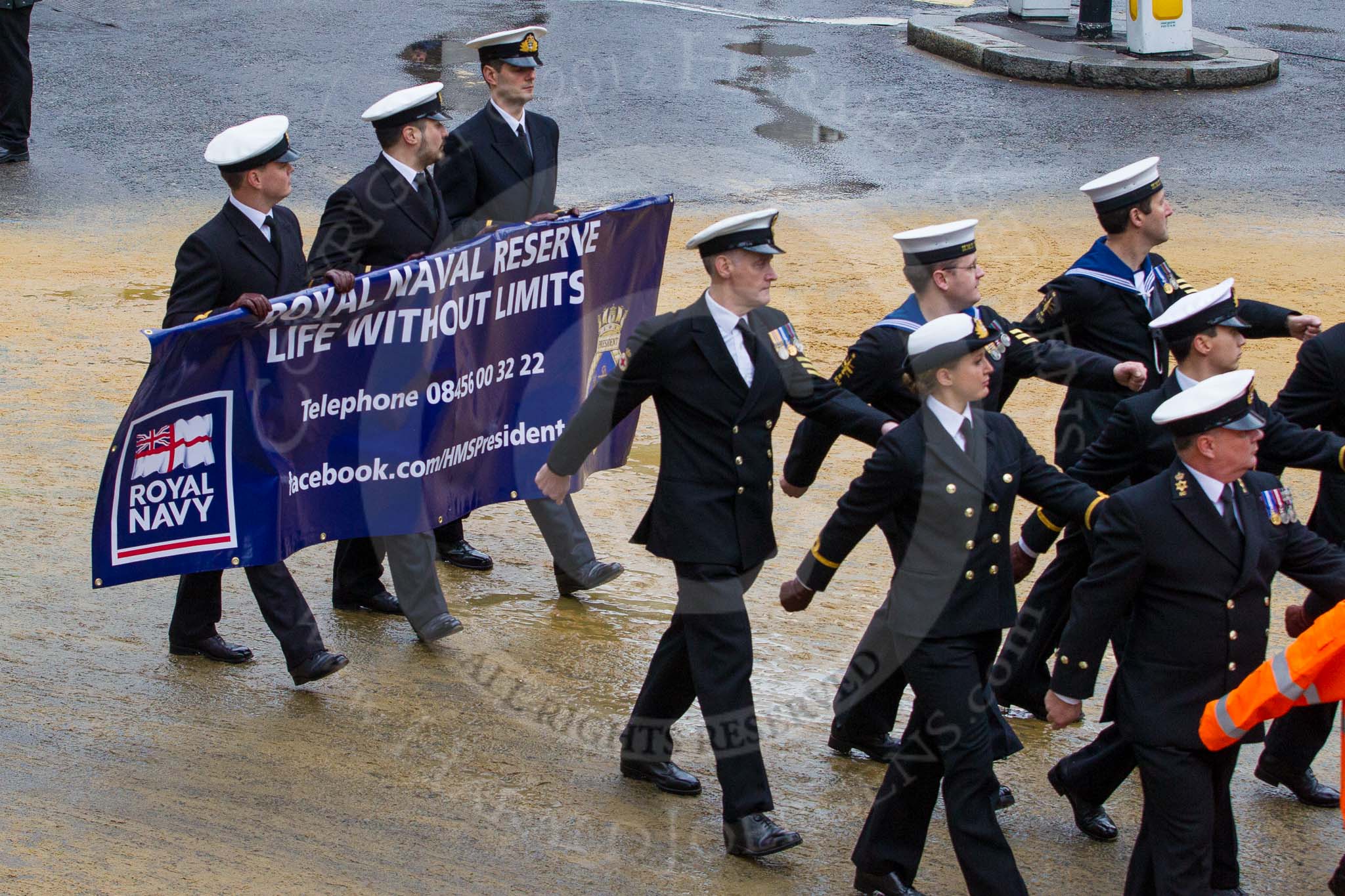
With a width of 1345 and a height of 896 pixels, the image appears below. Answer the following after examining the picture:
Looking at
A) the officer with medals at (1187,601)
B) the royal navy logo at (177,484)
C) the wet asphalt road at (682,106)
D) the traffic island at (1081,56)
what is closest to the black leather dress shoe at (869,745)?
the officer with medals at (1187,601)

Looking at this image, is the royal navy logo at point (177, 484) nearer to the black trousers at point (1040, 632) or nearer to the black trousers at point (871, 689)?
the black trousers at point (871, 689)

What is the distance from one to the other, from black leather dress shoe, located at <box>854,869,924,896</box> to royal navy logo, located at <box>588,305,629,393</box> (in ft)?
8.50

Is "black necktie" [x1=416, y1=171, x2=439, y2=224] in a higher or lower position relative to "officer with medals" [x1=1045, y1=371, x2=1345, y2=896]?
higher

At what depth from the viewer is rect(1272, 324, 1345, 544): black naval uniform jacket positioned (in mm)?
5047

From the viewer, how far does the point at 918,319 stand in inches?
195

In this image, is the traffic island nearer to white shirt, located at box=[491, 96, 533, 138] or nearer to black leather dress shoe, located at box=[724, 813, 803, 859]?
white shirt, located at box=[491, 96, 533, 138]

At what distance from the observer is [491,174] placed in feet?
22.1

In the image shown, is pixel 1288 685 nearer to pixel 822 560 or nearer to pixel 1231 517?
pixel 1231 517

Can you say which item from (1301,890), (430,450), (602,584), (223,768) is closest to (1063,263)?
(602,584)

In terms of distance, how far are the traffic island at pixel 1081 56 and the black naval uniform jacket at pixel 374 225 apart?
9.92 meters

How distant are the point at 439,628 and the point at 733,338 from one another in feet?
5.77

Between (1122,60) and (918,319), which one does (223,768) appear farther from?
(1122,60)

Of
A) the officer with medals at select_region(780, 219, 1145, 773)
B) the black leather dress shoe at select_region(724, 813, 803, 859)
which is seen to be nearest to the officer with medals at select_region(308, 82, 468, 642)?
the officer with medals at select_region(780, 219, 1145, 773)

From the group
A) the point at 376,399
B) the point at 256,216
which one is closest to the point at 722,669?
the point at 376,399
